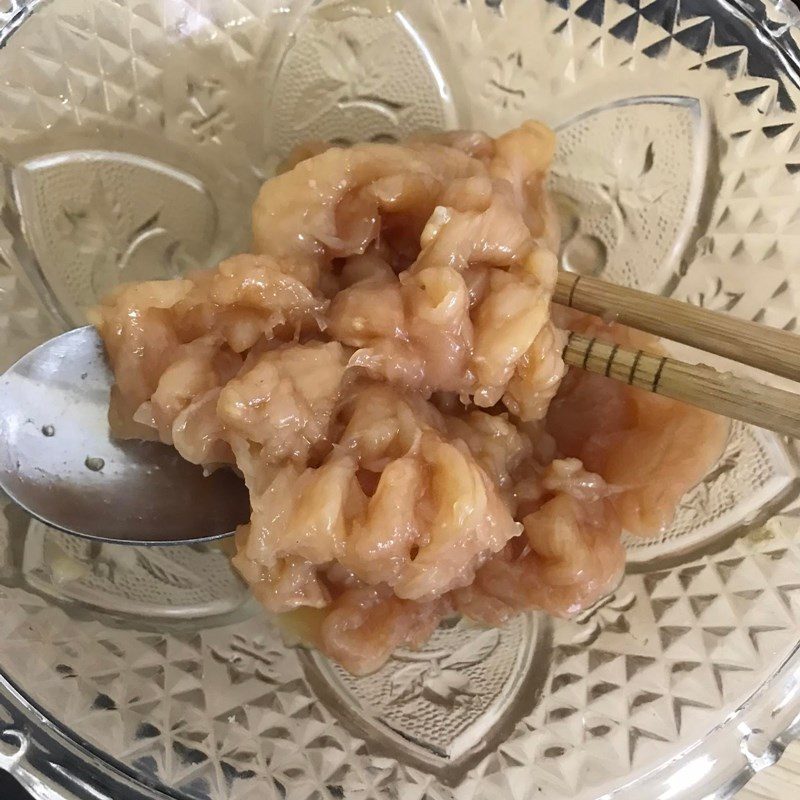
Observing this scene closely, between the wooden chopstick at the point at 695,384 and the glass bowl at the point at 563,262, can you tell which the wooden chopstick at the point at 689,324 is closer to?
the wooden chopstick at the point at 695,384

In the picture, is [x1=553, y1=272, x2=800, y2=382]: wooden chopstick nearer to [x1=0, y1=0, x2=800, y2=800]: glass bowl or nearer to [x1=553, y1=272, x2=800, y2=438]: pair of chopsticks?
[x1=553, y1=272, x2=800, y2=438]: pair of chopsticks

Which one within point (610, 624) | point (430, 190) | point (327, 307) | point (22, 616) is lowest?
point (22, 616)

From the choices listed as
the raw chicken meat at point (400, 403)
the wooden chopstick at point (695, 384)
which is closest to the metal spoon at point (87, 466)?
the raw chicken meat at point (400, 403)

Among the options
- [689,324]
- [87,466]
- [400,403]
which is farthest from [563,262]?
[87,466]

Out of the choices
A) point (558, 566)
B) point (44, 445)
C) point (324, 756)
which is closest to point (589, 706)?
point (558, 566)

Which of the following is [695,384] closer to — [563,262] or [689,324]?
[689,324]

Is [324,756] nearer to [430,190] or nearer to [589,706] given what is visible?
[589,706]
